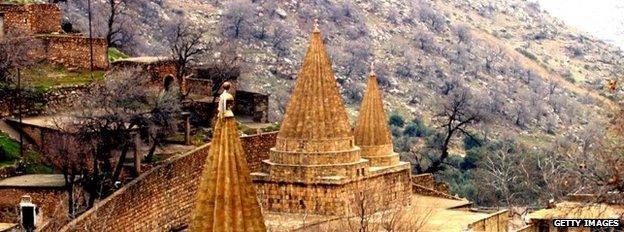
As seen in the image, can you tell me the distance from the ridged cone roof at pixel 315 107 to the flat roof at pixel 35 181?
20.9 feet

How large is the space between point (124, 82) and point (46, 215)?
536cm

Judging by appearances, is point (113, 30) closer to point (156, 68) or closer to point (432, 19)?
point (156, 68)

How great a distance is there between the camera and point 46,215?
93.8ft

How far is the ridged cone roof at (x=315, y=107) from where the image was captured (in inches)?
1324

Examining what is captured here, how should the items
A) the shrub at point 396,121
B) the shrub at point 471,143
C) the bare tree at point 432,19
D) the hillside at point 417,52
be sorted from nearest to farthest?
the shrub at point 471,143
the shrub at point 396,121
the hillside at point 417,52
the bare tree at point 432,19

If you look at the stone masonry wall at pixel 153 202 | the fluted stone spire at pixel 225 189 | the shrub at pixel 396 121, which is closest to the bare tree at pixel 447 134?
the shrub at pixel 396 121

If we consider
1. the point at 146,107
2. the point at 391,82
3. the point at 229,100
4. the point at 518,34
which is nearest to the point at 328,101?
the point at 146,107

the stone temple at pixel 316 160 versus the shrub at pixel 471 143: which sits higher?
the stone temple at pixel 316 160

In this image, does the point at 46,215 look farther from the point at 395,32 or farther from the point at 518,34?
the point at 518,34

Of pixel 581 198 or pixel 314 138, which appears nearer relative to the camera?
pixel 581 198

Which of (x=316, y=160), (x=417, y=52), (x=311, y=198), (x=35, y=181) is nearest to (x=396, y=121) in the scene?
(x=417, y=52)

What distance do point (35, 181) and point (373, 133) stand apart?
10892 mm

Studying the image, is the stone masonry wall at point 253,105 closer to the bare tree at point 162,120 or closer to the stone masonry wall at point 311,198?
the bare tree at point 162,120
